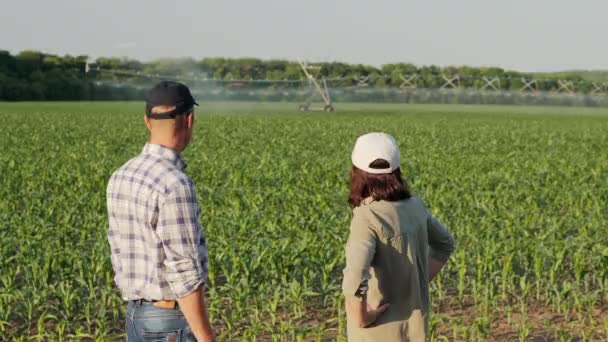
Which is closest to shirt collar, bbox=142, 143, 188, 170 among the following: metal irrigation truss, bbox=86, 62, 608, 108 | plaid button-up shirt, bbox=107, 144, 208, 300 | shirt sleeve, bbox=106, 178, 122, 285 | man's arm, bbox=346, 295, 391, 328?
plaid button-up shirt, bbox=107, 144, 208, 300

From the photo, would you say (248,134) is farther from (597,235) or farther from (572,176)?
(597,235)

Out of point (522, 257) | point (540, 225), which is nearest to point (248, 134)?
point (540, 225)

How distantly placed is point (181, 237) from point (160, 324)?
0.39m

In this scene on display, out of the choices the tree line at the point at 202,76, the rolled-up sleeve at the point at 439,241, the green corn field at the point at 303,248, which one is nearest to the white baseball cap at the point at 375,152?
the rolled-up sleeve at the point at 439,241

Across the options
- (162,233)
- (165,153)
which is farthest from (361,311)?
(165,153)

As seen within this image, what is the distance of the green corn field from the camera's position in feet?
24.8

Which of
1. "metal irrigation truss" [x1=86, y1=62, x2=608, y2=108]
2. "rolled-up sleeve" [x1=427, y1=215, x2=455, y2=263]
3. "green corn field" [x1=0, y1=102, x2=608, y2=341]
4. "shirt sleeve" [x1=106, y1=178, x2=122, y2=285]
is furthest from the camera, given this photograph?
"metal irrigation truss" [x1=86, y1=62, x2=608, y2=108]

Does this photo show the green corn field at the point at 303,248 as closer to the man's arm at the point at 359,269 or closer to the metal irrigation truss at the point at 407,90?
the man's arm at the point at 359,269

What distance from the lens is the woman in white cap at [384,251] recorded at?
3.55 metres

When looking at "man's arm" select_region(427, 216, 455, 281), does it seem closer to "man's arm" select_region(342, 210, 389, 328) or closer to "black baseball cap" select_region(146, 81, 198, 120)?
"man's arm" select_region(342, 210, 389, 328)

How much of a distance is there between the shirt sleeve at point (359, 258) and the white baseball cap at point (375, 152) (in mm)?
220

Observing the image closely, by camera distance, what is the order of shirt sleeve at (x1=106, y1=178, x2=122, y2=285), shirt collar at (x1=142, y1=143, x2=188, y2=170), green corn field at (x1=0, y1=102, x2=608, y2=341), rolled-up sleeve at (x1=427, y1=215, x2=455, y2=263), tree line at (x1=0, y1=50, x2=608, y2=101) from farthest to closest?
tree line at (x1=0, y1=50, x2=608, y2=101), green corn field at (x1=0, y1=102, x2=608, y2=341), rolled-up sleeve at (x1=427, y1=215, x2=455, y2=263), shirt sleeve at (x1=106, y1=178, x2=122, y2=285), shirt collar at (x1=142, y1=143, x2=188, y2=170)

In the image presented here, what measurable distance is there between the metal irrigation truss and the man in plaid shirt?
90250mm

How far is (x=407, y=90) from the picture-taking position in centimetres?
10919
